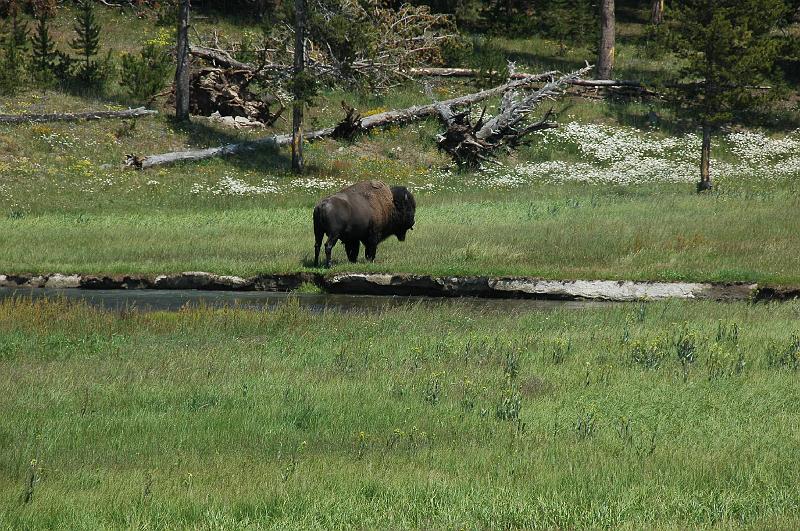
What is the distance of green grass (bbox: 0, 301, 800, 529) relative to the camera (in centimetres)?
834

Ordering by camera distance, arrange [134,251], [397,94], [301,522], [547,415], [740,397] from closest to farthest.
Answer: [301,522] < [547,415] < [740,397] < [134,251] < [397,94]

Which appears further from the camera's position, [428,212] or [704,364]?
[428,212]

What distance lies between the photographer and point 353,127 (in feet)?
142

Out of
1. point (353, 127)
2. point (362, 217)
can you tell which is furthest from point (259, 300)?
point (353, 127)

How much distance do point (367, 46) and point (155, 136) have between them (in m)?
8.59

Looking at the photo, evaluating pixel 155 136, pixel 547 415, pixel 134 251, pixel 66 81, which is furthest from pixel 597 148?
pixel 547 415

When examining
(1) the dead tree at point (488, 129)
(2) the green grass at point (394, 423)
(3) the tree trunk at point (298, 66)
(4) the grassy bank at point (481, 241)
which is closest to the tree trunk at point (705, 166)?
(4) the grassy bank at point (481, 241)

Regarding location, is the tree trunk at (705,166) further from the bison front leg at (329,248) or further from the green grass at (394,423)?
the green grass at (394,423)

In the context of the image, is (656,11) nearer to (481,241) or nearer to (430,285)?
(481,241)

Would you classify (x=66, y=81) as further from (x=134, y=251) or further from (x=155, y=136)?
(x=134, y=251)

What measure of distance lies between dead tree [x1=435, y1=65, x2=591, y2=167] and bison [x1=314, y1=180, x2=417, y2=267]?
17419 mm

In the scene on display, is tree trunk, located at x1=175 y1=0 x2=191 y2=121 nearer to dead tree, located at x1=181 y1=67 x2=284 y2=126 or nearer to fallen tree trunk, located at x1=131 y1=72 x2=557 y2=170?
dead tree, located at x1=181 y1=67 x2=284 y2=126

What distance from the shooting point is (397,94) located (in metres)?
48.8

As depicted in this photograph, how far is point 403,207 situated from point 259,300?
16.5 feet
